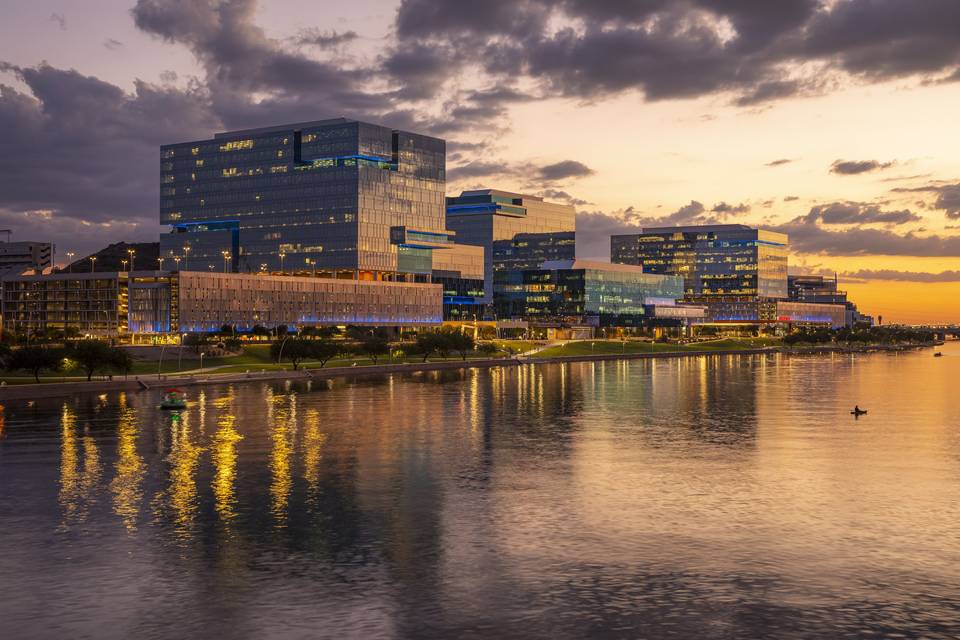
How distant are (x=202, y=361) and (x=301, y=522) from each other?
131088 mm

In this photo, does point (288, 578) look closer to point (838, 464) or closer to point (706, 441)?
point (838, 464)

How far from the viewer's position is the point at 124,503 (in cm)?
5019

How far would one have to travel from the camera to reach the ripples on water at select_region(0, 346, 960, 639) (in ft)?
103

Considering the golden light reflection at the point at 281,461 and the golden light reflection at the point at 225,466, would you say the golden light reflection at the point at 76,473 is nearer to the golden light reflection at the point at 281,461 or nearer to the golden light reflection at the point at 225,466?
the golden light reflection at the point at 225,466

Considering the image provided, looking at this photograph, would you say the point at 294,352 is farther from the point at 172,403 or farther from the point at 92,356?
the point at 172,403

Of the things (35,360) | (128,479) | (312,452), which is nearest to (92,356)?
(35,360)

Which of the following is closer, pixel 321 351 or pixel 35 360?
pixel 35 360

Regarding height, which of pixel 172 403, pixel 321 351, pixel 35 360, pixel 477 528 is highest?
pixel 321 351

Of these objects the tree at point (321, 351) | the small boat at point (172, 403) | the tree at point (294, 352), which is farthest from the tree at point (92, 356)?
the tree at point (321, 351)

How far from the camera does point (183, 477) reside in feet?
192

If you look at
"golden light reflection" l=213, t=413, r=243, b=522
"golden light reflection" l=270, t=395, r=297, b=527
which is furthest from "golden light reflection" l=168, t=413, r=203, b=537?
"golden light reflection" l=270, t=395, r=297, b=527

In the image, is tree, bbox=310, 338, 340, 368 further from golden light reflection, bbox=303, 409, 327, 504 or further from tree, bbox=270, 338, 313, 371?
golden light reflection, bbox=303, 409, 327, 504

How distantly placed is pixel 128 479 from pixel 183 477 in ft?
9.85

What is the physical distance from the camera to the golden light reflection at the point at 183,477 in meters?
46.2
